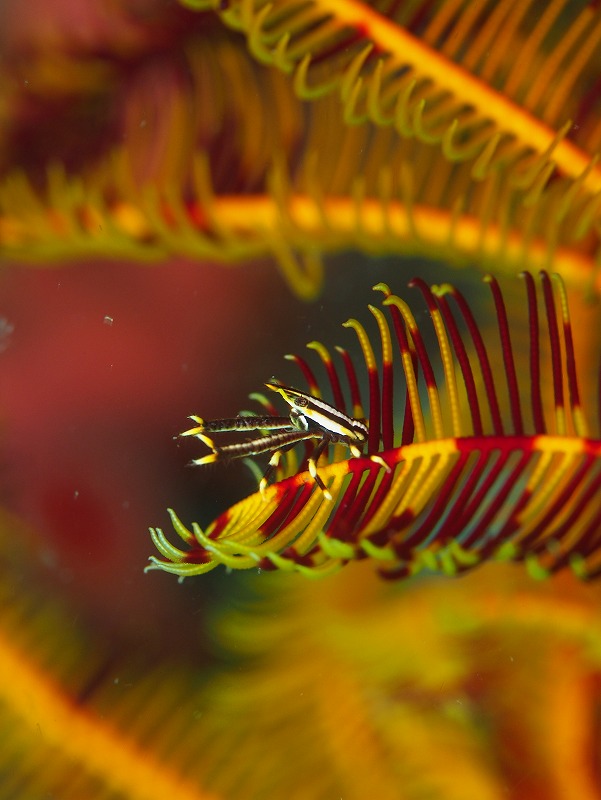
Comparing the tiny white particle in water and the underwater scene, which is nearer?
the underwater scene

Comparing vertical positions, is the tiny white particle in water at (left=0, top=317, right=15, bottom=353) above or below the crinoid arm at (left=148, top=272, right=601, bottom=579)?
above

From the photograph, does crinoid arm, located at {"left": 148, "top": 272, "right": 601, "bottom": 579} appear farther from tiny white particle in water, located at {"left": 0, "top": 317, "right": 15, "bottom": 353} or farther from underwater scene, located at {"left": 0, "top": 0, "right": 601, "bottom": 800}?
tiny white particle in water, located at {"left": 0, "top": 317, "right": 15, "bottom": 353}

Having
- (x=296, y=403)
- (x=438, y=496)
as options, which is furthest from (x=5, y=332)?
(x=438, y=496)

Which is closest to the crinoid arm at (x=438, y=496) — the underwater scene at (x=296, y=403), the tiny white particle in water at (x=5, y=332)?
the underwater scene at (x=296, y=403)

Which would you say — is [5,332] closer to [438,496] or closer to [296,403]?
[296,403]

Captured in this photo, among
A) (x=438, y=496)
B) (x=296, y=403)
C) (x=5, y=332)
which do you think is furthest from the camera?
(x=5, y=332)

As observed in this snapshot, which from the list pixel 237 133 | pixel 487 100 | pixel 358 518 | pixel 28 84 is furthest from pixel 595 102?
pixel 28 84

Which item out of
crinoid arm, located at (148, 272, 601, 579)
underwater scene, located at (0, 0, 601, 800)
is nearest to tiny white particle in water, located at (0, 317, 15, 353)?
underwater scene, located at (0, 0, 601, 800)

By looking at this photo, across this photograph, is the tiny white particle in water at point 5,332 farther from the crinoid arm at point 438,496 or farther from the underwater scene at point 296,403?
the crinoid arm at point 438,496
